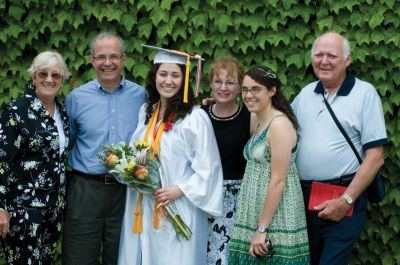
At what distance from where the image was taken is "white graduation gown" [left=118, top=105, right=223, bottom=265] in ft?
15.8

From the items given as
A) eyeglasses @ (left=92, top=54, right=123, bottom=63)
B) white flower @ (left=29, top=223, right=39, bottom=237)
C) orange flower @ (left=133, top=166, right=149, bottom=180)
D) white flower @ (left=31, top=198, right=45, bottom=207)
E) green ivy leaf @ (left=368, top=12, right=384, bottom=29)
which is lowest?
white flower @ (left=29, top=223, right=39, bottom=237)

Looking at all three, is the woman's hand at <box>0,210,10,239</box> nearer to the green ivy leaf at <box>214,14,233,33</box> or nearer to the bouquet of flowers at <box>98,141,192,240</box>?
the bouquet of flowers at <box>98,141,192,240</box>

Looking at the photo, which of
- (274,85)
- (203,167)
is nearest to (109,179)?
(203,167)

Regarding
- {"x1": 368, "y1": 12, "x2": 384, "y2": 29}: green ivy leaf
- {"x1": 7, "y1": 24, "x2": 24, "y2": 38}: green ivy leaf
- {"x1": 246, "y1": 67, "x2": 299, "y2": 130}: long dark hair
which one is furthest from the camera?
{"x1": 7, "y1": 24, "x2": 24, "y2": 38}: green ivy leaf

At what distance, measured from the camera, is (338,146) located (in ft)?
15.4

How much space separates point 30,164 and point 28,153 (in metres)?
0.08

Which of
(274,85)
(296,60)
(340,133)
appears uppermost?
(296,60)

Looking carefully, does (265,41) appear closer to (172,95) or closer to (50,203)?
(172,95)

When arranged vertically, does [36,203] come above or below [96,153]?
below

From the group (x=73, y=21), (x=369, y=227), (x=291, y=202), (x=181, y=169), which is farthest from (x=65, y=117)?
(x=369, y=227)

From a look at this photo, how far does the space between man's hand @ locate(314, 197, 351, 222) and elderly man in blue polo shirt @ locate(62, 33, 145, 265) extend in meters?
1.45

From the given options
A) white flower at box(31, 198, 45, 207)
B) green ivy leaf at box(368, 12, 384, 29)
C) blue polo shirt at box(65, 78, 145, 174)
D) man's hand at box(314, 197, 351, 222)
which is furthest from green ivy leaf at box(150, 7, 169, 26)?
man's hand at box(314, 197, 351, 222)

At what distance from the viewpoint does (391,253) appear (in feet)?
19.0

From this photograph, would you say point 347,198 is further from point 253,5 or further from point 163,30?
point 163,30
